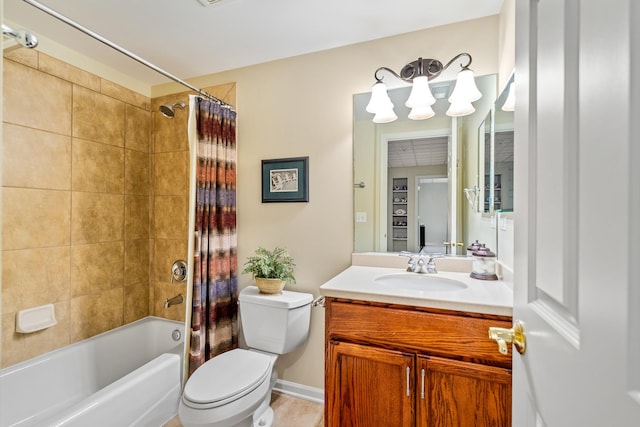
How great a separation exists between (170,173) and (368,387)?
2140 mm

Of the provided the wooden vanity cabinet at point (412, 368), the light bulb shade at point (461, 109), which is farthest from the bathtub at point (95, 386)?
the light bulb shade at point (461, 109)

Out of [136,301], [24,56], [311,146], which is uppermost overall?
[24,56]

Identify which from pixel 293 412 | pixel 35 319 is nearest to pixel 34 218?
pixel 35 319

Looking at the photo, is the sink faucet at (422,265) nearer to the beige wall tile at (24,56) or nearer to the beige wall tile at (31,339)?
the beige wall tile at (31,339)

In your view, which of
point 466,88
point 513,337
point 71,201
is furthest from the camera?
point 71,201

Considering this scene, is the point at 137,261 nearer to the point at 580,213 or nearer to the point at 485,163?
the point at 485,163

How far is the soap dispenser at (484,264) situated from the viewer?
4.83 ft

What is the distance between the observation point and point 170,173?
2.43 meters

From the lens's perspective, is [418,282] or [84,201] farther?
[84,201]

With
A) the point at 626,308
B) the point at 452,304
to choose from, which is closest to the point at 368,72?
the point at 452,304

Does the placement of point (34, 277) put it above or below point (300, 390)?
above

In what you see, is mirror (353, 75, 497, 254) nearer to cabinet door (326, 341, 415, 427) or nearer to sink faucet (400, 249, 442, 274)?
sink faucet (400, 249, 442, 274)

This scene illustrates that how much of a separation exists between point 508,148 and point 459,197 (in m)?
0.49

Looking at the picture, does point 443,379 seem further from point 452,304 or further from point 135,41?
point 135,41
